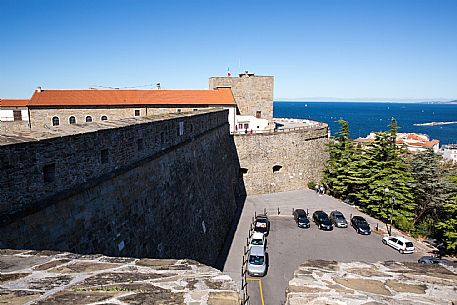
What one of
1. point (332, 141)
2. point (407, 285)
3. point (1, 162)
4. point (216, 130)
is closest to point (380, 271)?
point (407, 285)

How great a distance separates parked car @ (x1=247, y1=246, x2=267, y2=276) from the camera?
13758 millimetres

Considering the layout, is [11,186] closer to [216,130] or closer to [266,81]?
[216,130]

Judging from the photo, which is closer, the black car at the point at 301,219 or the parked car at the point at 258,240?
the parked car at the point at 258,240

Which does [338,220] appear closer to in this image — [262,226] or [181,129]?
[262,226]

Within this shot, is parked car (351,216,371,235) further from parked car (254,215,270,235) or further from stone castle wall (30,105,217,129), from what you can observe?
stone castle wall (30,105,217,129)

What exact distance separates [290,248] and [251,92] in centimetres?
1927

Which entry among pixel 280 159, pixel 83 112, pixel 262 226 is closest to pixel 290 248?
pixel 262 226

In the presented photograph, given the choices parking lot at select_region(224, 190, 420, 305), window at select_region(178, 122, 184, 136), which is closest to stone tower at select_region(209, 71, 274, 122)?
parking lot at select_region(224, 190, 420, 305)

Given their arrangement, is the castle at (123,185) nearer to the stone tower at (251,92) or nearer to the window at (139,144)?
the window at (139,144)

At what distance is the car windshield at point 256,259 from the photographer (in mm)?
14057

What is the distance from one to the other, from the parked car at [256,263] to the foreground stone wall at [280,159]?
12.1 meters

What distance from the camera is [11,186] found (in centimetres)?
471

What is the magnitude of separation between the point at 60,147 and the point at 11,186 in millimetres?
1107

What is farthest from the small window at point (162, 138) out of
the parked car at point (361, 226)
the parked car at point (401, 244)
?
the parked car at point (361, 226)
